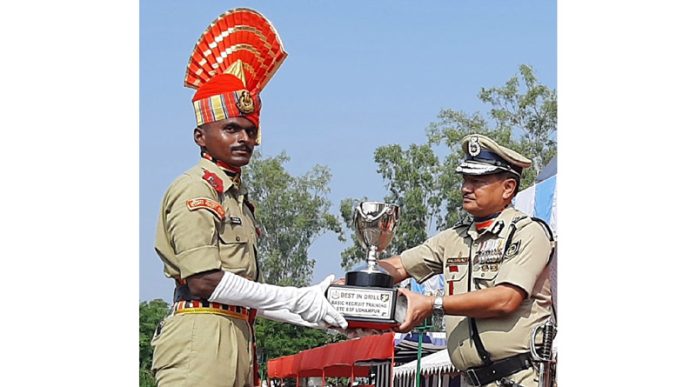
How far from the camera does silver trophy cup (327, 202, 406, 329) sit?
17.5ft

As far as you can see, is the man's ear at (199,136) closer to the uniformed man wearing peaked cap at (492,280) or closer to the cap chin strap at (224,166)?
the cap chin strap at (224,166)

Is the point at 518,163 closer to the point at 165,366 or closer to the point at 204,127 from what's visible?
the point at 204,127

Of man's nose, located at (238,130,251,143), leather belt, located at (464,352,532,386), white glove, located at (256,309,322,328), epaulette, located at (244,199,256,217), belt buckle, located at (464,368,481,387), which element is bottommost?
belt buckle, located at (464,368,481,387)

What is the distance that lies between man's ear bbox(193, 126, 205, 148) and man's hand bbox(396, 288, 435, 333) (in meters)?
1.26

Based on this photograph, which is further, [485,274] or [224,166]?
[485,274]

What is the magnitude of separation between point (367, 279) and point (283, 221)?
2888 cm

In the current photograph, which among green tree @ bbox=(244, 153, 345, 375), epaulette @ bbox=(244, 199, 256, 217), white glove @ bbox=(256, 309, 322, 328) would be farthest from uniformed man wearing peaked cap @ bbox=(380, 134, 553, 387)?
green tree @ bbox=(244, 153, 345, 375)

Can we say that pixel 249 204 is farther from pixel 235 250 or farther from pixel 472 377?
pixel 472 377

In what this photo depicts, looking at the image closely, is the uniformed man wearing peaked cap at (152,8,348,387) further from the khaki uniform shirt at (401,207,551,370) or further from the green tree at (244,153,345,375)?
the green tree at (244,153,345,375)

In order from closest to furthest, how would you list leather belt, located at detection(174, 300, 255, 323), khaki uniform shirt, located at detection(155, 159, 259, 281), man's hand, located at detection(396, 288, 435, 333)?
1. khaki uniform shirt, located at detection(155, 159, 259, 281)
2. leather belt, located at detection(174, 300, 255, 323)
3. man's hand, located at detection(396, 288, 435, 333)

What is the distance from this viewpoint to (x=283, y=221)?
34281 mm

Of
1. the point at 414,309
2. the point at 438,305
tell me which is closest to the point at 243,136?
the point at 414,309

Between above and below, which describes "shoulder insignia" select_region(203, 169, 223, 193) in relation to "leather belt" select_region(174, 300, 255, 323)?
above

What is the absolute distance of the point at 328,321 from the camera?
16.5 feet
